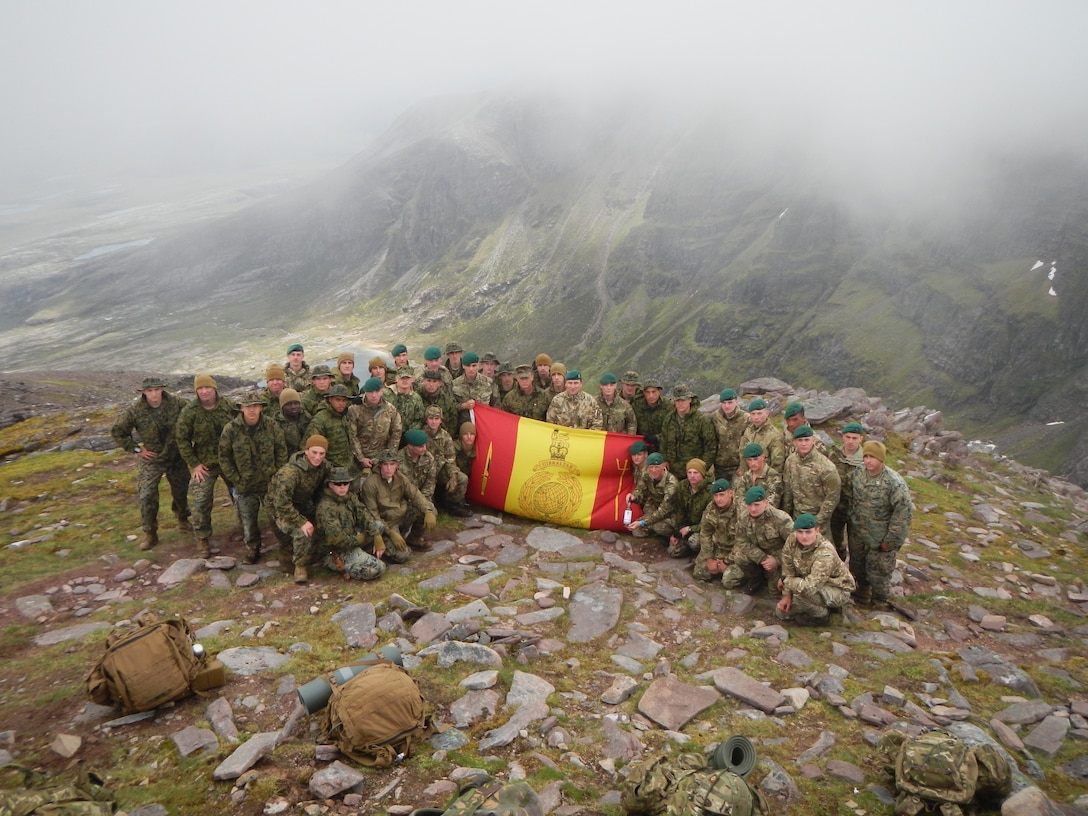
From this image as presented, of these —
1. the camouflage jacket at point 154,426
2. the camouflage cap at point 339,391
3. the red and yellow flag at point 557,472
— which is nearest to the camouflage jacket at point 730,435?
the red and yellow flag at point 557,472

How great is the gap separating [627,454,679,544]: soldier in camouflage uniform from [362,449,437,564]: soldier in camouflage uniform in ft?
15.7

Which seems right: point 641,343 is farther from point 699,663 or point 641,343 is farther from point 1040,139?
point 699,663

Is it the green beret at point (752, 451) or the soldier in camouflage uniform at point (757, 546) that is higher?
the green beret at point (752, 451)

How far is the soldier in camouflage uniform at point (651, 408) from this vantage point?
15.0 m

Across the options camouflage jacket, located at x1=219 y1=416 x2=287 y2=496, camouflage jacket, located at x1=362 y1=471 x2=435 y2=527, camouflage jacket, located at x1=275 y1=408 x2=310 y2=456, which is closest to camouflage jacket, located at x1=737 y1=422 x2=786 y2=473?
camouflage jacket, located at x1=362 y1=471 x2=435 y2=527

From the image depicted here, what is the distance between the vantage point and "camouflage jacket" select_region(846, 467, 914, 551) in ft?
37.2

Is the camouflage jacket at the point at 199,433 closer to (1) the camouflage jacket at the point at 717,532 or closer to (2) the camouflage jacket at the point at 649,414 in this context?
(2) the camouflage jacket at the point at 649,414

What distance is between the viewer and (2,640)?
32.3 ft

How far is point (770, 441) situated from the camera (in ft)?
42.9

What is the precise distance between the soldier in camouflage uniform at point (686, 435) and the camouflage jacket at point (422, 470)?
5548mm

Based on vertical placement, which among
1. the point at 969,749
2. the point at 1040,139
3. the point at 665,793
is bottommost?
the point at 665,793

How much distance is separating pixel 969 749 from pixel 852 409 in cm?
2037

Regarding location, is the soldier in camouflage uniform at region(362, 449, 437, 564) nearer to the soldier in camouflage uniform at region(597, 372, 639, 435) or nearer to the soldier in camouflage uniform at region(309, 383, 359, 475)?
the soldier in camouflage uniform at region(309, 383, 359, 475)

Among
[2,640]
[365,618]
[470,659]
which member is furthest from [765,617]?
[2,640]
